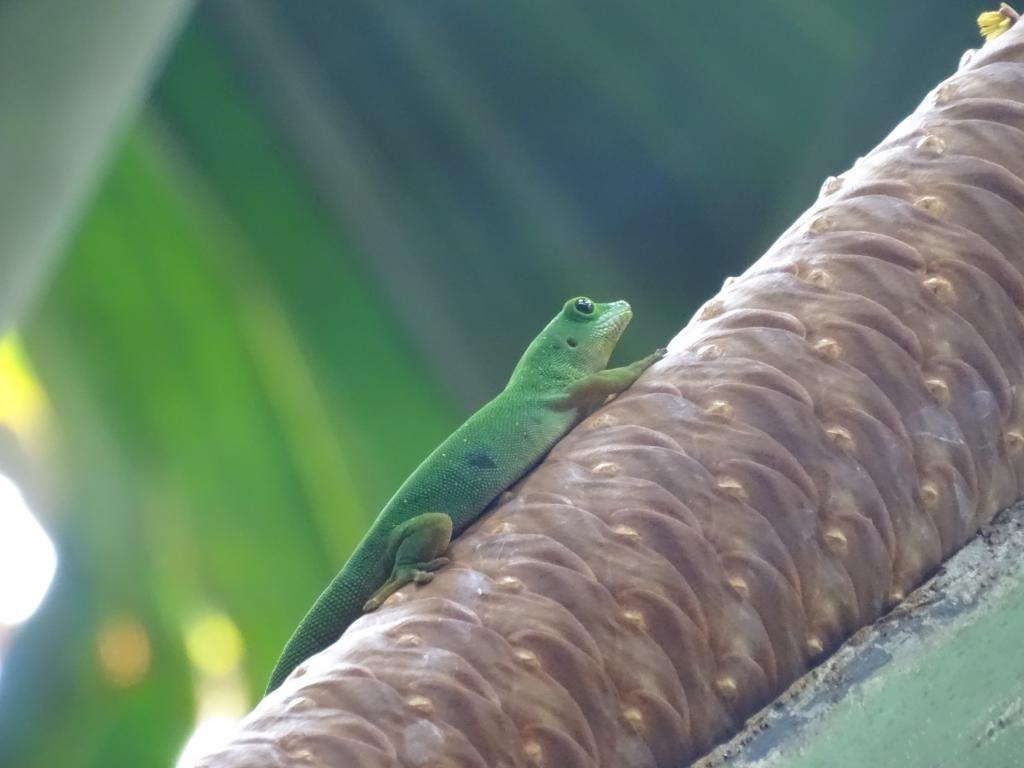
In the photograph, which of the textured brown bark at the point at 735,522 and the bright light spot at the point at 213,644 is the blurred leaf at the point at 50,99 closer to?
the textured brown bark at the point at 735,522

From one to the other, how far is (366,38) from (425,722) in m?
0.89

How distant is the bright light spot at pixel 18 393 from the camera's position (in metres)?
1.26

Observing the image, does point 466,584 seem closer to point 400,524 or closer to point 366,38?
point 400,524

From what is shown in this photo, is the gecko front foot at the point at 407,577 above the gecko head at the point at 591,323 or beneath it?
beneath

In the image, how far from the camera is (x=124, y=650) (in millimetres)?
1248

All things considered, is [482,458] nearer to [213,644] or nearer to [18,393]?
[213,644]

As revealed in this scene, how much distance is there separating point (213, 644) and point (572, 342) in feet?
1.91

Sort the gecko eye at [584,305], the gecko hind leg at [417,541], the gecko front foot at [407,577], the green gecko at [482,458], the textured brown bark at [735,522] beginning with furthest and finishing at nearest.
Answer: the gecko eye at [584,305] → the green gecko at [482,458] → the gecko hind leg at [417,541] → the gecko front foot at [407,577] → the textured brown bark at [735,522]

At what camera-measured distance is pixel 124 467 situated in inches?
47.6

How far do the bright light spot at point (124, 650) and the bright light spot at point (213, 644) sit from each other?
51 millimetres

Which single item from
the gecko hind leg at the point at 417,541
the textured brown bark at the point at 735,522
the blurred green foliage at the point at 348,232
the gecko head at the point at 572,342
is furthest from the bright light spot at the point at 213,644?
the textured brown bark at the point at 735,522

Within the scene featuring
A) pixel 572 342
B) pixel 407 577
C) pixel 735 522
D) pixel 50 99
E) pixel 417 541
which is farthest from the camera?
pixel 572 342

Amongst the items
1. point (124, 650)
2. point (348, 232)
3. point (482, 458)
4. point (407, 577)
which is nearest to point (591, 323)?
point (482, 458)

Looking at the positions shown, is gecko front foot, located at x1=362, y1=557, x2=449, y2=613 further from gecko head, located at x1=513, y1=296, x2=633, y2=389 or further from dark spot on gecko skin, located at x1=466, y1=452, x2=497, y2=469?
gecko head, located at x1=513, y1=296, x2=633, y2=389
